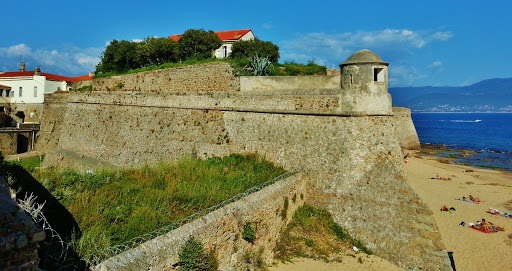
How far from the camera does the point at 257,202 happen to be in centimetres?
902

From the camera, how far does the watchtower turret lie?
1103 centimetres

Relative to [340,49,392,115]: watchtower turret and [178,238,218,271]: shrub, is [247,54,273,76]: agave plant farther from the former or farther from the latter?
[178,238,218,271]: shrub

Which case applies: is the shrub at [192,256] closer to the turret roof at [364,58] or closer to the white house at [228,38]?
the turret roof at [364,58]

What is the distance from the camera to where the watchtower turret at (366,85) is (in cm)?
1103

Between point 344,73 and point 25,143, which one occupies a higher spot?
point 344,73

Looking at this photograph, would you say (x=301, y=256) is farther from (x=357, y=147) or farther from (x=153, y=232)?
(x=153, y=232)

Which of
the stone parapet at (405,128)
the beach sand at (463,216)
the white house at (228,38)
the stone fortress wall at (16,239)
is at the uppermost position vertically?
the white house at (228,38)

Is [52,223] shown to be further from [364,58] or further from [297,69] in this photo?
[297,69]

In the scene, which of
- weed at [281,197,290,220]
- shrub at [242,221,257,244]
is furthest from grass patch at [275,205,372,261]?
shrub at [242,221,257,244]

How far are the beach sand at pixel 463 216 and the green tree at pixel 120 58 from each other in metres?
20.2

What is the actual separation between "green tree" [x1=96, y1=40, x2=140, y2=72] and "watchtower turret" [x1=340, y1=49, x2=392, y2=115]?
17.7m

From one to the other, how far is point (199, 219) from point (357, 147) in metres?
6.25

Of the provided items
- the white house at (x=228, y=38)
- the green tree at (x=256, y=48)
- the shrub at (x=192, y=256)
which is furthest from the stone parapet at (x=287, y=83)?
the white house at (x=228, y=38)

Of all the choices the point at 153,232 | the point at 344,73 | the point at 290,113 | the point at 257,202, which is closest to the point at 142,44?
the point at 290,113
